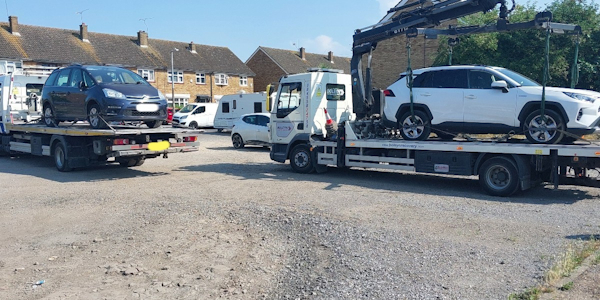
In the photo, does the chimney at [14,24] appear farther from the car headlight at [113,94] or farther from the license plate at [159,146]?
the license plate at [159,146]

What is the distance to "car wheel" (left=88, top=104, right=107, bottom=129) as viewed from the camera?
11938 millimetres

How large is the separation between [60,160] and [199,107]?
21083 millimetres

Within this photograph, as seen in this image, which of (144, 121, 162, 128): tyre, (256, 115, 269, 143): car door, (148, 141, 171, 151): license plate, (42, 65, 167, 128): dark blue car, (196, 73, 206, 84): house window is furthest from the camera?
(196, 73, 206, 84): house window

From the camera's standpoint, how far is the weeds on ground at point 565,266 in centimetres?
473

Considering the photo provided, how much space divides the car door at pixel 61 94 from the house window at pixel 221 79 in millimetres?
39918

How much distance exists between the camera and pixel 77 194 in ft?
34.1

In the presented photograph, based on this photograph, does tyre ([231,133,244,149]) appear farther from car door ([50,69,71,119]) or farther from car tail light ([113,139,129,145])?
car tail light ([113,139,129,145])

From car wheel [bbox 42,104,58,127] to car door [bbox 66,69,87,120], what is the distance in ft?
3.77

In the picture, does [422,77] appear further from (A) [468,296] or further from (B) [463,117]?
(A) [468,296]

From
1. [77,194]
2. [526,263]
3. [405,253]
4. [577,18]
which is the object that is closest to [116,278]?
[405,253]

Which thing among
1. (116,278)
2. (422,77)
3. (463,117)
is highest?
(422,77)

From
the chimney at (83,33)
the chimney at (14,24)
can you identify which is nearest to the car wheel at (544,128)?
the chimney at (14,24)

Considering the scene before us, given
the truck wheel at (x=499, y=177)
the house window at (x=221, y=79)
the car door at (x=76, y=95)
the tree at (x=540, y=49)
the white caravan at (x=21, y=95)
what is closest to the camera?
the truck wheel at (x=499, y=177)

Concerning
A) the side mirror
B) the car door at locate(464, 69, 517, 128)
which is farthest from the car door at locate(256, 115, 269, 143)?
the side mirror
